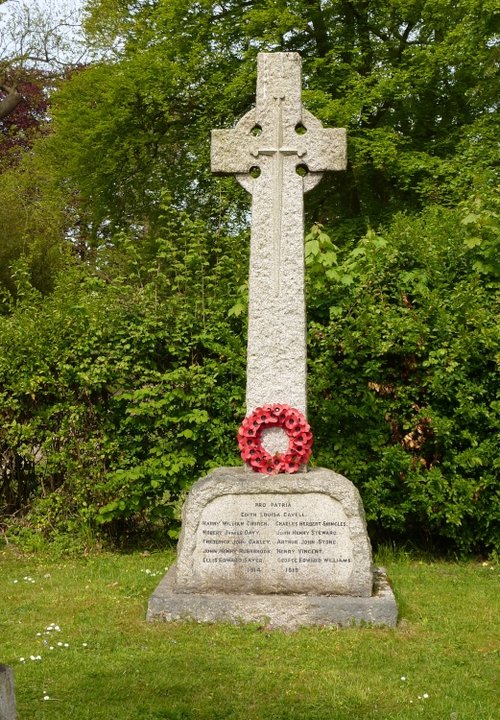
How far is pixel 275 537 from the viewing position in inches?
226

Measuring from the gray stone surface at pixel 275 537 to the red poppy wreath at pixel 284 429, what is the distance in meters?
0.12

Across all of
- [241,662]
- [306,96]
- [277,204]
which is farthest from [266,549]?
[306,96]

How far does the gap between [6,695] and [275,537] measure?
361 centimetres

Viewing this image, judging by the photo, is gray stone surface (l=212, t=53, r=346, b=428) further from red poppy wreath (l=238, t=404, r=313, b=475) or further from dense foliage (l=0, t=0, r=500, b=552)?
dense foliage (l=0, t=0, r=500, b=552)

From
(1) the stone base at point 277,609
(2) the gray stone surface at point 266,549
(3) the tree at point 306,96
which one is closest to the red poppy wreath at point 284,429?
(2) the gray stone surface at point 266,549

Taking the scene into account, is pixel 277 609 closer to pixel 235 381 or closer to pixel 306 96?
pixel 235 381

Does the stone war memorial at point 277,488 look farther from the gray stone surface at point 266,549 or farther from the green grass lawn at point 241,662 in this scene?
the green grass lawn at point 241,662

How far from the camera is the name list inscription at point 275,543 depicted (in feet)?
18.6

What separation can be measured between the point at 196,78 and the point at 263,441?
12248 mm

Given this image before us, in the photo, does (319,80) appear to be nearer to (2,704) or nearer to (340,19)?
(340,19)

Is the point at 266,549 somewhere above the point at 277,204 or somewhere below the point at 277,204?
below

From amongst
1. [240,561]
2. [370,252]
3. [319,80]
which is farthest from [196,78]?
[240,561]

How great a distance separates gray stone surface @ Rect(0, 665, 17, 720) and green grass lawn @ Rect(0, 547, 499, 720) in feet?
6.50

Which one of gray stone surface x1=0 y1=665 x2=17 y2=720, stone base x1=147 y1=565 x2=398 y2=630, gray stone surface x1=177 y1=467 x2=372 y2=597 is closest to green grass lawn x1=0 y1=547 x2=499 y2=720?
stone base x1=147 y1=565 x2=398 y2=630
